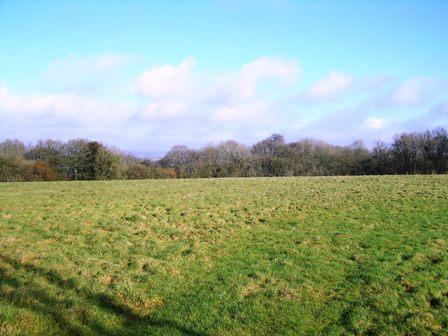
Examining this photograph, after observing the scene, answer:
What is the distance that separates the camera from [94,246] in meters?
11.3

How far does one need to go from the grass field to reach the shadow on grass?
0.03m

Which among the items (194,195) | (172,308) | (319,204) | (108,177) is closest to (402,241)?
(319,204)

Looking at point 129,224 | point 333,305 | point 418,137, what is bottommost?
point 333,305

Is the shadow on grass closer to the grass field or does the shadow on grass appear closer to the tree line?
the grass field

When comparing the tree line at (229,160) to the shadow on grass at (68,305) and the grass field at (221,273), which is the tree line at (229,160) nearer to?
the grass field at (221,273)

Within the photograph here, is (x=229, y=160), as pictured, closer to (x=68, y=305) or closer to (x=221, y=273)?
(x=221, y=273)

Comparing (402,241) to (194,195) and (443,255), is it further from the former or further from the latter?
(194,195)

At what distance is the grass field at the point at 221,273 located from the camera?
675 cm

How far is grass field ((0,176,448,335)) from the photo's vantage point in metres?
6.75

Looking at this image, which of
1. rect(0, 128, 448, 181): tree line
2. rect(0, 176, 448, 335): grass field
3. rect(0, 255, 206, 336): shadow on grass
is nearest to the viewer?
rect(0, 255, 206, 336): shadow on grass

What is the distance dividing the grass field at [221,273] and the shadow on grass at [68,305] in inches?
1.0

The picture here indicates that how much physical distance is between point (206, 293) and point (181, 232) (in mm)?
5542

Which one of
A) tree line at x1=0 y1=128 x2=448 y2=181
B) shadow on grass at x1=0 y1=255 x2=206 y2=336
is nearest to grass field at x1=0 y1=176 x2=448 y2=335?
shadow on grass at x1=0 y1=255 x2=206 y2=336

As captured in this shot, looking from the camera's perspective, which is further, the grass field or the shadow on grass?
the grass field
